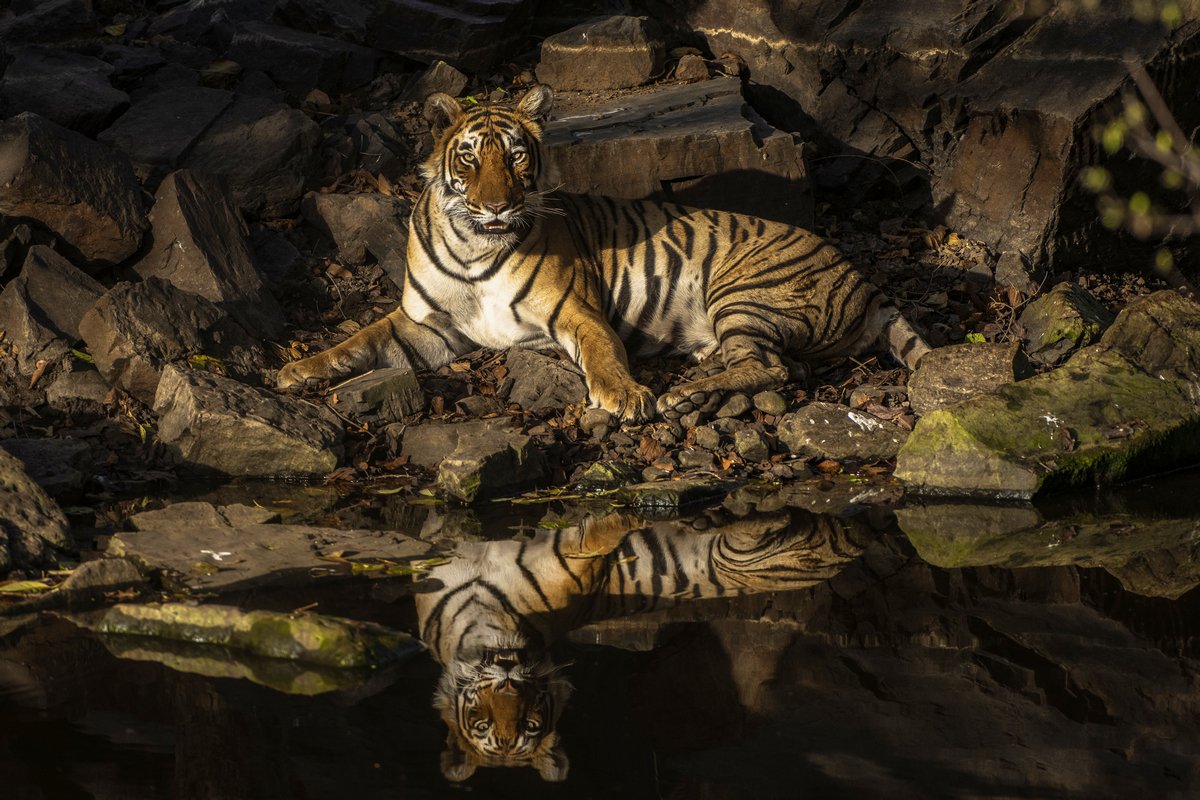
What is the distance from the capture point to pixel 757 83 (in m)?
9.35

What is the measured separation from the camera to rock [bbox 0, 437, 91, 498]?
5.41 m

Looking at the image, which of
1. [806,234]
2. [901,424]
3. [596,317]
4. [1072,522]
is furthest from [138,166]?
[1072,522]

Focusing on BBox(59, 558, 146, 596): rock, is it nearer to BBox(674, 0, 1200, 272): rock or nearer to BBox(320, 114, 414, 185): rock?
BBox(320, 114, 414, 185): rock

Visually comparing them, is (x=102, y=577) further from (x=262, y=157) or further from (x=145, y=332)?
(x=262, y=157)

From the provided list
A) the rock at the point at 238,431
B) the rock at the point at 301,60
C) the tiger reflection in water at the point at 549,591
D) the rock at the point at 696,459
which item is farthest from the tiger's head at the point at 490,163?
the rock at the point at 301,60

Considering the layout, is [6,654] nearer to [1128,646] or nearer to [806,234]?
[1128,646]

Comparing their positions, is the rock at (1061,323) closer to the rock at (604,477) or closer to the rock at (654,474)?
the rock at (654,474)

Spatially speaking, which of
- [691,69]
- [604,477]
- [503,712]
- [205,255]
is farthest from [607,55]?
[503,712]

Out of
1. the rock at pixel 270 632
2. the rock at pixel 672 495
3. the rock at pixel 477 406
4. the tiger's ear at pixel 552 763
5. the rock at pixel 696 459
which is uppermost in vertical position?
the tiger's ear at pixel 552 763

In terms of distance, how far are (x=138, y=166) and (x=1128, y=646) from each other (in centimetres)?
641

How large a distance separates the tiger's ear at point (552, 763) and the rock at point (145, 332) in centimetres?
386

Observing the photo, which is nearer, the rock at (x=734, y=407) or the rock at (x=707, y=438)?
the rock at (x=707, y=438)

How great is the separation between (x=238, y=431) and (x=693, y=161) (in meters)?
3.47

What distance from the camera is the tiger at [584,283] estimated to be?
684 cm
